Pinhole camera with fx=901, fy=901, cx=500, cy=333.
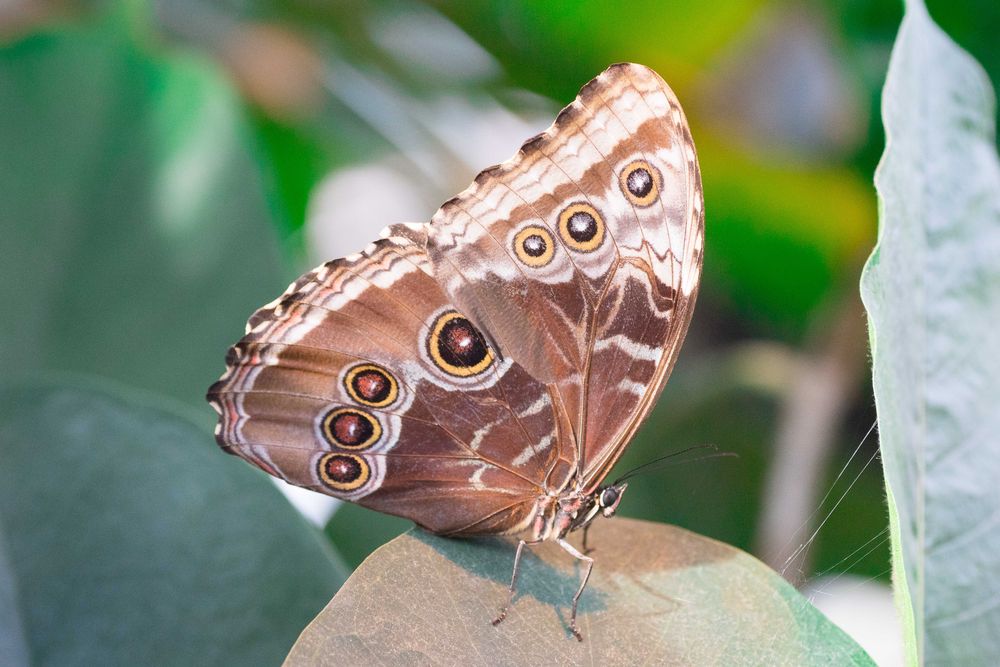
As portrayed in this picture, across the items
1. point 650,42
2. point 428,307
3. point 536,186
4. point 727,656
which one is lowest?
point 727,656

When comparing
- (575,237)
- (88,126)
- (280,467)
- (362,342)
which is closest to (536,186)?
(575,237)

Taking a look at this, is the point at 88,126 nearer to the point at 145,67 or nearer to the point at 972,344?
the point at 145,67

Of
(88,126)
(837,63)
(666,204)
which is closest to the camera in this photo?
(666,204)

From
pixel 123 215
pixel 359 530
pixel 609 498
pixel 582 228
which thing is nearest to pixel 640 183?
pixel 582 228

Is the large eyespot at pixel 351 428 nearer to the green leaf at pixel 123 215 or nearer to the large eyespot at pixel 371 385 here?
the large eyespot at pixel 371 385

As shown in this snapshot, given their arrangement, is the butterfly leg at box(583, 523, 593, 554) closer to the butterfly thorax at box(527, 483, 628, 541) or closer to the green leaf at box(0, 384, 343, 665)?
the butterfly thorax at box(527, 483, 628, 541)

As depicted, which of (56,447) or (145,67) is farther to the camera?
(145,67)

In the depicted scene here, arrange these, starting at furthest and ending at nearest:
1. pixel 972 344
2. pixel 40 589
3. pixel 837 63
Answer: pixel 837 63 → pixel 40 589 → pixel 972 344

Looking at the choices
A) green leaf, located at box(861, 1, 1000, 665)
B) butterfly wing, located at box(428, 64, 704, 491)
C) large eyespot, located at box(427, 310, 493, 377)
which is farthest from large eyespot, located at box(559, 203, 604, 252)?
green leaf, located at box(861, 1, 1000, 665)
